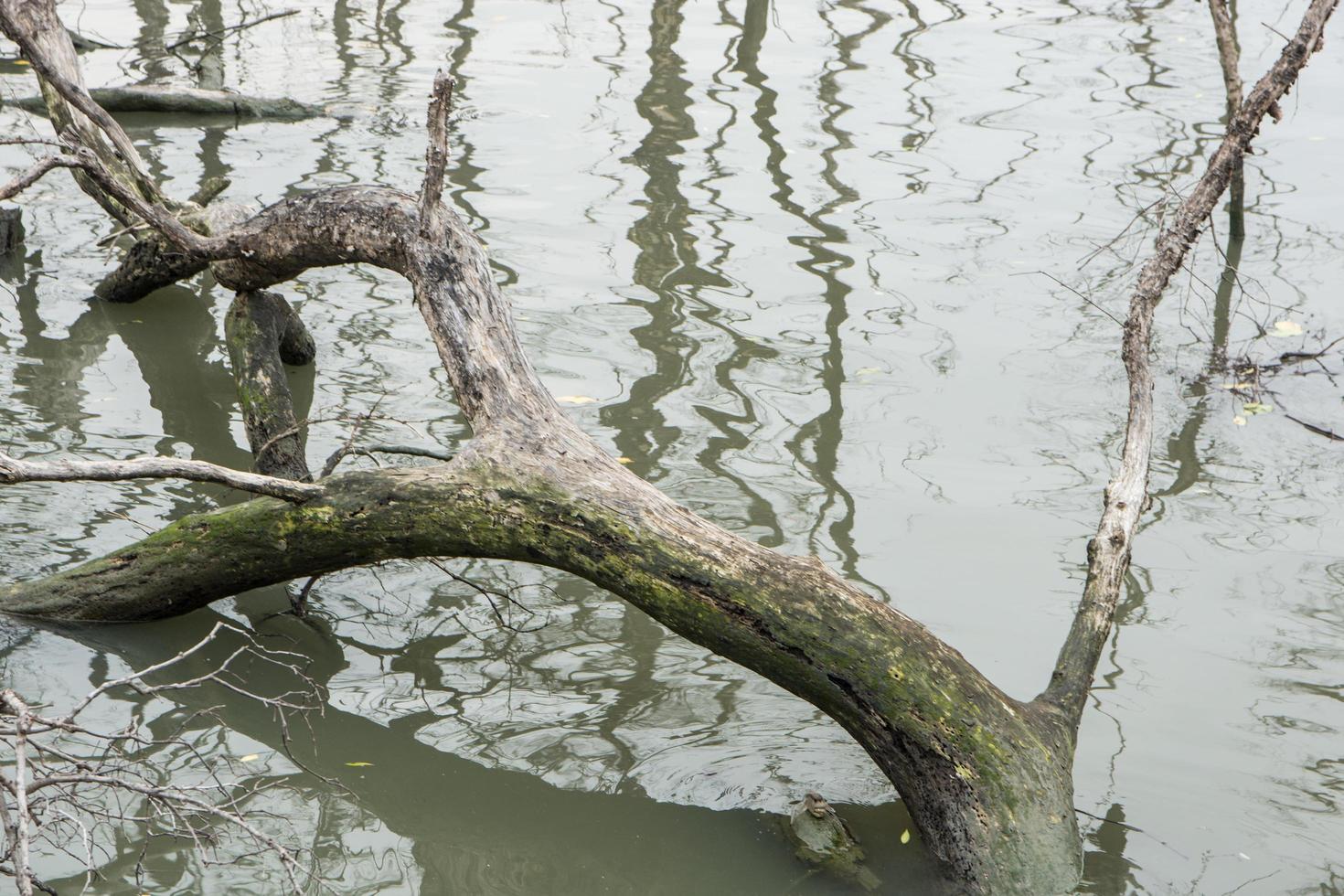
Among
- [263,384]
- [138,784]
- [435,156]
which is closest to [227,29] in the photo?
[263,384]

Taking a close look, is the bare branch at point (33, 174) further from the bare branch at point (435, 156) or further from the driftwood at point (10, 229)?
the driftwood at point (10, 229)

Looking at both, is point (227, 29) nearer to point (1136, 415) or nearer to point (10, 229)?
point (10, 229)

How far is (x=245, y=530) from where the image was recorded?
4.34m

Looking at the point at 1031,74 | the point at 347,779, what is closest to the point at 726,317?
the point at 347,779

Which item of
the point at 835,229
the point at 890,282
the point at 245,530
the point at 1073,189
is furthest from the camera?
the point at 1073,189

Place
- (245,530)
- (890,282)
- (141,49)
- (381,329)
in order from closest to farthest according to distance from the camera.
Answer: (245,530) < (381,329) < (890,282) < (141,49)

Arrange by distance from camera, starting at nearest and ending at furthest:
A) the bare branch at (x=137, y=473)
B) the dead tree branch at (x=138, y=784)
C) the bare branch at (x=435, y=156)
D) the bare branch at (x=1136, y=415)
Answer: the dead tree branch at (x=138, y=784), the bare branch at (x=137, y=473), the bare branch at (x=1136, y=415), the bare branch at (x=435, y=156)

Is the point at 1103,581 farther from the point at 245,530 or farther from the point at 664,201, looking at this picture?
the point at 664,201

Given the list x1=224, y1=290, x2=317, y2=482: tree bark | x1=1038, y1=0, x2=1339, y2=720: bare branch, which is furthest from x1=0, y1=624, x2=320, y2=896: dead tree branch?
x1=1038, y1=0, x2=1339, y2=720: bare branch

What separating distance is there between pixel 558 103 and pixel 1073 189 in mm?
4327

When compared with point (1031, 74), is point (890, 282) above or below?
below

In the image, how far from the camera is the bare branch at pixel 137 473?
3699 millimetres

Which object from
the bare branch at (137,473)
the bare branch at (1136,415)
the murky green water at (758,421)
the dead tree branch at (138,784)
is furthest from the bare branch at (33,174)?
the bare branch at (1136,415)

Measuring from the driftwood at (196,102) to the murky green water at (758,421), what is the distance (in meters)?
0.20
